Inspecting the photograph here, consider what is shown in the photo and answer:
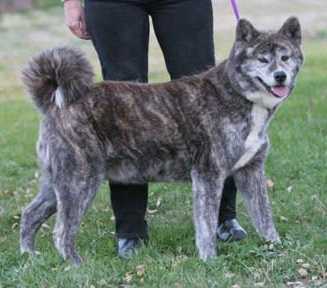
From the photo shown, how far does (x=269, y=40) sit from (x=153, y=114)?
2.88 feet

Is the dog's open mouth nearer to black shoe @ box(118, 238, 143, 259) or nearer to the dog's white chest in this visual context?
the dog's white chest

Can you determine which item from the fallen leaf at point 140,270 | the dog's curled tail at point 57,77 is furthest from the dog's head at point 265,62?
the fallen leaf at point 140,270

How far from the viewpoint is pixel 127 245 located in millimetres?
5645

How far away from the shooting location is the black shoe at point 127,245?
18.1 feet

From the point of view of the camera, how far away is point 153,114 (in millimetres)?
5332

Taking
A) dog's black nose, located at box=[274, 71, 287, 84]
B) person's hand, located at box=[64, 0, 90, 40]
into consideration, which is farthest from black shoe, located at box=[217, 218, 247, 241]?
person's hand, located at box=[64, 0, 90, 40]

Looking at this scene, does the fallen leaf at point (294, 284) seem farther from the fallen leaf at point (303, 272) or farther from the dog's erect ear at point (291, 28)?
the dog's erect ear at point (291, 28)

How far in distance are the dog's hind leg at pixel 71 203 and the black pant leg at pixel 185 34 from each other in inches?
41.1

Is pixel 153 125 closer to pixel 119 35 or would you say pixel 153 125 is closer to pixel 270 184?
pixel 119 35

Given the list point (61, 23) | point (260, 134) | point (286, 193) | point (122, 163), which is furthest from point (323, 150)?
point (61, 23)

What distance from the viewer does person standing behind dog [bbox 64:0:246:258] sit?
5.50 meters

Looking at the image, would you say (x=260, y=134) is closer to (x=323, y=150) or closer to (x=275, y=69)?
(x=275, y=69)

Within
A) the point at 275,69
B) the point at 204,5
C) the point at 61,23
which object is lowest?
the point at 61,23

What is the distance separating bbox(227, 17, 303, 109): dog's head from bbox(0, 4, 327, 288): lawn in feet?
3.14
